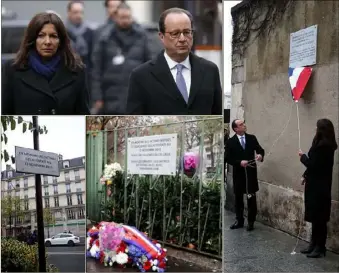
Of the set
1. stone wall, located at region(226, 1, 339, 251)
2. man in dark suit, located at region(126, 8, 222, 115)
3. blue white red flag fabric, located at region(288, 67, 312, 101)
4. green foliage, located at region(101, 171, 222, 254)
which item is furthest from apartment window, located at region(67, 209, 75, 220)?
blue white red flag fabric, located at region(288, 67, 312, 101)

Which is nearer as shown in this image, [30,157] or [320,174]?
[320,174]

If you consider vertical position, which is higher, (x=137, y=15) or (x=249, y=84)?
(x=137, y=15)

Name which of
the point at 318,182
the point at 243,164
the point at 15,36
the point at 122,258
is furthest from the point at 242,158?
the point at 15,36

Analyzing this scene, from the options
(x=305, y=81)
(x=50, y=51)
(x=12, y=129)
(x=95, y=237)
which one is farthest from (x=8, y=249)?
(x=305, y=81)

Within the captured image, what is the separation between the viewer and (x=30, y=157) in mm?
3799

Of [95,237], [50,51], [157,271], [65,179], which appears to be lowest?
[157,271]

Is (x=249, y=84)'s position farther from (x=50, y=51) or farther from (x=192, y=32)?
(x=50, y=51)

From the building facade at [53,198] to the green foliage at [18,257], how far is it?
9 cm

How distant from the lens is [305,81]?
3.50m

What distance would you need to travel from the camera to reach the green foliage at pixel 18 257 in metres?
3.85

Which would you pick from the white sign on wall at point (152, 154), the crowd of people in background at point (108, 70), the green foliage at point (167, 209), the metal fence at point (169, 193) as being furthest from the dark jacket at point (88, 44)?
the green foliage at point (167, 209)

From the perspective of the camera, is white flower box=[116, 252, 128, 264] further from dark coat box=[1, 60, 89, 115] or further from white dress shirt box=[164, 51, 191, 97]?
white dress shirt box=[164, 51, 191, 97]

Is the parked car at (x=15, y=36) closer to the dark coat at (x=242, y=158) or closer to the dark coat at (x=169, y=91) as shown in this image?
the dark coat at (x=169, y=91)

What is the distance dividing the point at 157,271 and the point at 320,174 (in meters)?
1.36
